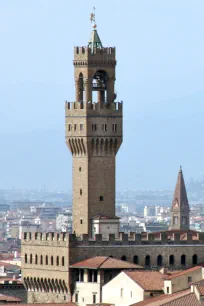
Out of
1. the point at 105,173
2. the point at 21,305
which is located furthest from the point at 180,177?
the point at 21,305

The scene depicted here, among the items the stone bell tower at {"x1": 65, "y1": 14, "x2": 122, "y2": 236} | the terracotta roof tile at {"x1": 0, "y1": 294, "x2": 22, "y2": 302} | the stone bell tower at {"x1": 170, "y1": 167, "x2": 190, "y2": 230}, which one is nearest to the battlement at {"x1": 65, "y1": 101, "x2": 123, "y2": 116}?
the stone bell tower at {"x1": 65, "y1": 14, "x2": 122, "y2": 236}

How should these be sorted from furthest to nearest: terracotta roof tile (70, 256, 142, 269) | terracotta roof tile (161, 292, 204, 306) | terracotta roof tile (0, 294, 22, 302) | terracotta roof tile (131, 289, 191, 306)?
terracotta roof tile (0, 294, 22, 302), terracotta roof tile (70, 256, 142, 269), terracotta roof tile (131, 289, 191, 306), terracotta roof tile (161, 292, 204, 306)

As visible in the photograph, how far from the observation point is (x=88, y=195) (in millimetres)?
106062

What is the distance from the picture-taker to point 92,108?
10712 cm

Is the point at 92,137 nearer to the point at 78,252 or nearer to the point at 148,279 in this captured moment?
the point at 78,252

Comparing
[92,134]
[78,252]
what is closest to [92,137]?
[92,134]

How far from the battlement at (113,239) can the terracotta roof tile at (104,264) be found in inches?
47.5

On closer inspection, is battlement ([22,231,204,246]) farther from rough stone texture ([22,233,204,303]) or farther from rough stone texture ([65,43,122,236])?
rough stone texture ([65,43,122,236])

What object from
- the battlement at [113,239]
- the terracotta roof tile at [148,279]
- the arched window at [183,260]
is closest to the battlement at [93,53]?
the battlement at [113,239]

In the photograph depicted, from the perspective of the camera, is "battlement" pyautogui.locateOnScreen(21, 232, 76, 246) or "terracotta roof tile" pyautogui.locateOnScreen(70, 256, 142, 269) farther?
"battlement" pyautogui.locateOnScreen(21, 232, 76, 246)

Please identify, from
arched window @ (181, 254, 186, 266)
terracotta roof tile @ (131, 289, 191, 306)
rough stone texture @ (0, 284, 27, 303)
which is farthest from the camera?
rough stone texture @ (0, 284, 27, 303)

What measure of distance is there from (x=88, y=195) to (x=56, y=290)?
595 cm

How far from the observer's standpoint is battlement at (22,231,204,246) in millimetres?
101812

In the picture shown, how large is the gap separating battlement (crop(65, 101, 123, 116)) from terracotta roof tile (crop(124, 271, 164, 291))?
13.0 meters
